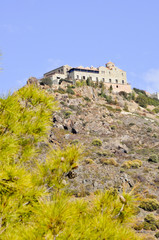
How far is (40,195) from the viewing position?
14.2 feet

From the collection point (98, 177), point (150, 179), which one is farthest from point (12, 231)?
point (150, 179)

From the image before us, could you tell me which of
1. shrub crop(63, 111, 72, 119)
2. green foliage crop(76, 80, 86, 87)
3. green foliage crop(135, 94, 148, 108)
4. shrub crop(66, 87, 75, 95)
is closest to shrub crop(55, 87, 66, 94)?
shrub crop(66, 87, 75, 95)

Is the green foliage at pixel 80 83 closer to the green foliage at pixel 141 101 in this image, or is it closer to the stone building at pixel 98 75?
the stone building at pixel 98 75

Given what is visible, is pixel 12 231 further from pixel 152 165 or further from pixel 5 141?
pixel 152 165

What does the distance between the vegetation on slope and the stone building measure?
72180mm

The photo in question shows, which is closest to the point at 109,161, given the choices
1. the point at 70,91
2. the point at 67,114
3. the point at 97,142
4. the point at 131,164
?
the point at 131,164

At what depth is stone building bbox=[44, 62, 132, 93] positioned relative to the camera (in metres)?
80.9

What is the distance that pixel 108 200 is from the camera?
15.0 ft

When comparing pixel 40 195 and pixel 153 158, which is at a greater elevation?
pixel 40 195

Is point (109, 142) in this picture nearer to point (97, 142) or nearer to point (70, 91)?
point (97, 142)

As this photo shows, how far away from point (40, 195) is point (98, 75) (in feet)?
274

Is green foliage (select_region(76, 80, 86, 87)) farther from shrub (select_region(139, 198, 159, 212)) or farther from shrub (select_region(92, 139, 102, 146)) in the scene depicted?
shrub (select_region(139, 198, 159, 212))

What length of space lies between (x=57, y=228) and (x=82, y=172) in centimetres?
2768

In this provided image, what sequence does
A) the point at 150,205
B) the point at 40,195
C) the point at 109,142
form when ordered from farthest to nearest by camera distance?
the point at 109,142 < the point at 150,205 < the point at 40,195
